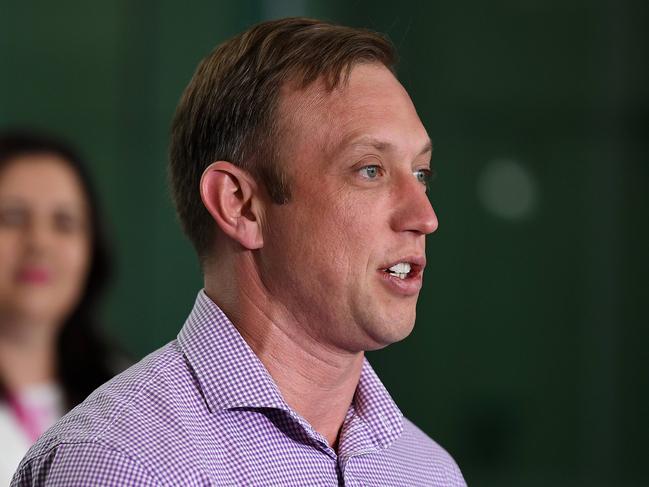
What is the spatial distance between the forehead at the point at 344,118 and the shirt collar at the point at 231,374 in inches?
11.4

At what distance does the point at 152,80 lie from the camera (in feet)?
15.2

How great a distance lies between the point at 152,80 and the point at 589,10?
201 cm

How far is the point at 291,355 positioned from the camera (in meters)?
1.55

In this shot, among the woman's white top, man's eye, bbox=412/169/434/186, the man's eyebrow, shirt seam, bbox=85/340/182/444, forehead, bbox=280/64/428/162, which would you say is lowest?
the woman's white top

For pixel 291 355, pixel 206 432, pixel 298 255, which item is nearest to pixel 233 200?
pixel 298 255

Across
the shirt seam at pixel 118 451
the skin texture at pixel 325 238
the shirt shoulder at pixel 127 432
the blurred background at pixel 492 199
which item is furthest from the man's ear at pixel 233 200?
the blurred background at pixel 492 199

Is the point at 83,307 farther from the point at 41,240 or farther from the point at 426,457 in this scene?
the point at 426,457

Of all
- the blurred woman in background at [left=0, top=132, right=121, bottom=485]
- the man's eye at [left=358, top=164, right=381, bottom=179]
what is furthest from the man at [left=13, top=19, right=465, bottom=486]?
the blurred woman in background at [left=0, top=132, right=121, bottom=485]

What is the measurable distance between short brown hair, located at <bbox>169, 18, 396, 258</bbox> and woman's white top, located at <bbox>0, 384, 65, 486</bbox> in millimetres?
1394

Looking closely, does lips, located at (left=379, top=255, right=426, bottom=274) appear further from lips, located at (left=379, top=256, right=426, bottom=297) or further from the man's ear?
the man's ear

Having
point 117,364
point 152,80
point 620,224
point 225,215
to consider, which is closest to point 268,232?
point 225,215

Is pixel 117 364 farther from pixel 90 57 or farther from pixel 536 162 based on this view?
pixel 536 162

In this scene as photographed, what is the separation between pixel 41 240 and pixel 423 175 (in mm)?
1793

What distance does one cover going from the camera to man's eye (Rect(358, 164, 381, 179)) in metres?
1.55
